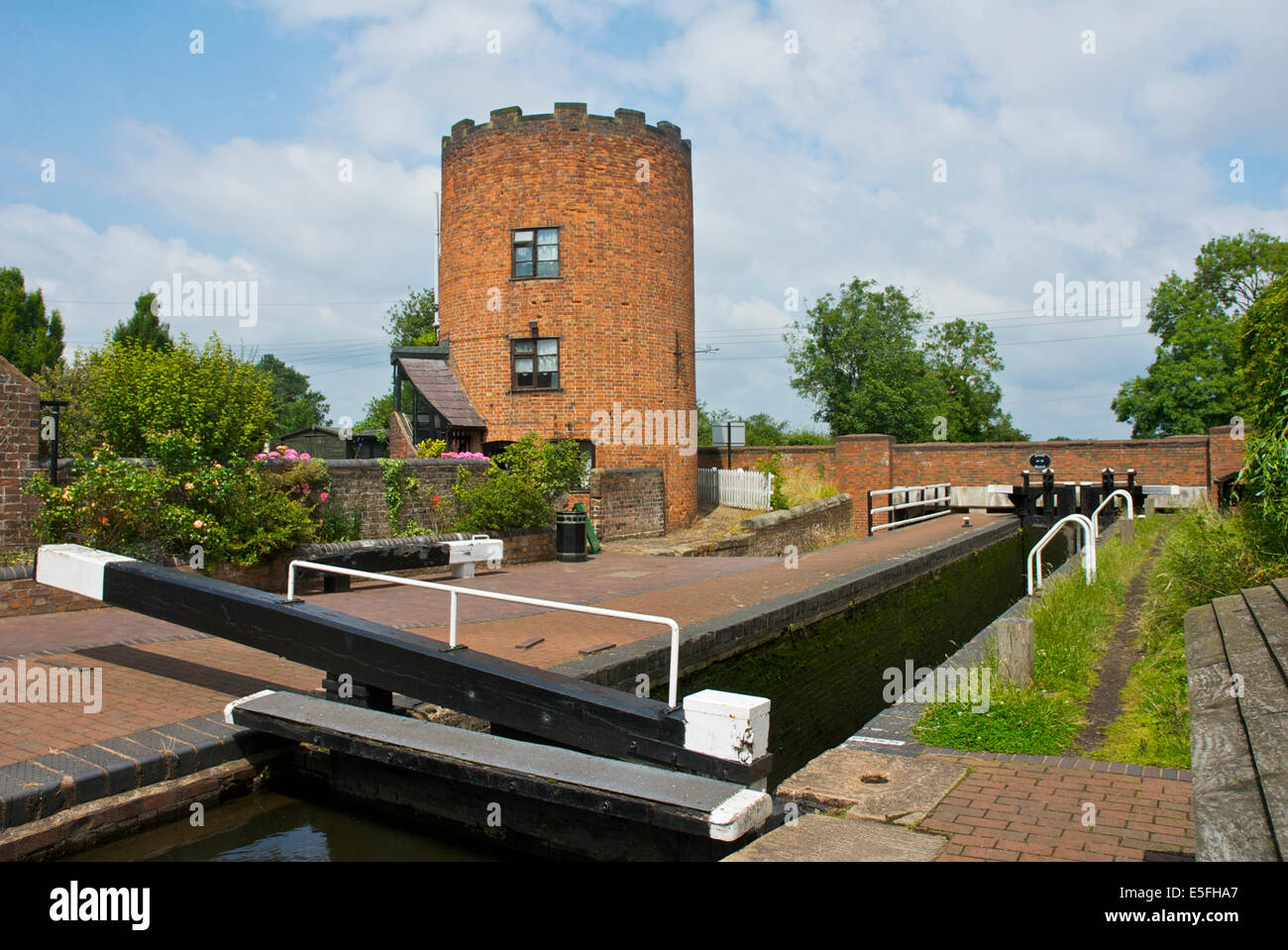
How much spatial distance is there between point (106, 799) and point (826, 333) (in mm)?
44249

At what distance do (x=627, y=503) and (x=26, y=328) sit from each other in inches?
1371

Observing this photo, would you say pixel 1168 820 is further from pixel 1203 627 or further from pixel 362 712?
pixel 362 712

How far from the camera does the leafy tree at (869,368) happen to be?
43219 millimetres

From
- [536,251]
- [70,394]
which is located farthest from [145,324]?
[536,251]

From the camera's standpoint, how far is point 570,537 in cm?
1546

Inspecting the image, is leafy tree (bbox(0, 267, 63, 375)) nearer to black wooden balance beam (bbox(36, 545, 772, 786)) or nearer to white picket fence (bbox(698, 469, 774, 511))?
white picket fence (bbox(698, 469, 774, 511))

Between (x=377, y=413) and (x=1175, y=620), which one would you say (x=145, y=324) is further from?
(x=1175, y=620)

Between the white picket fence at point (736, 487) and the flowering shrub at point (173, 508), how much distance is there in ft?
46.6

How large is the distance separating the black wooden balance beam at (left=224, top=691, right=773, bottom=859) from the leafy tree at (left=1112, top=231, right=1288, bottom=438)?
44.6m

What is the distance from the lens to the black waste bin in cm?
1538

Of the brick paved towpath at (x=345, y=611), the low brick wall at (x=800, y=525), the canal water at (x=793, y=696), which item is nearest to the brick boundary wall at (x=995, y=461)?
the low brick wall at (x=800, y=525)

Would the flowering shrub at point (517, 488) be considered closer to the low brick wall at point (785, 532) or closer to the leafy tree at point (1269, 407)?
the low brick wall at point (785, 532)
